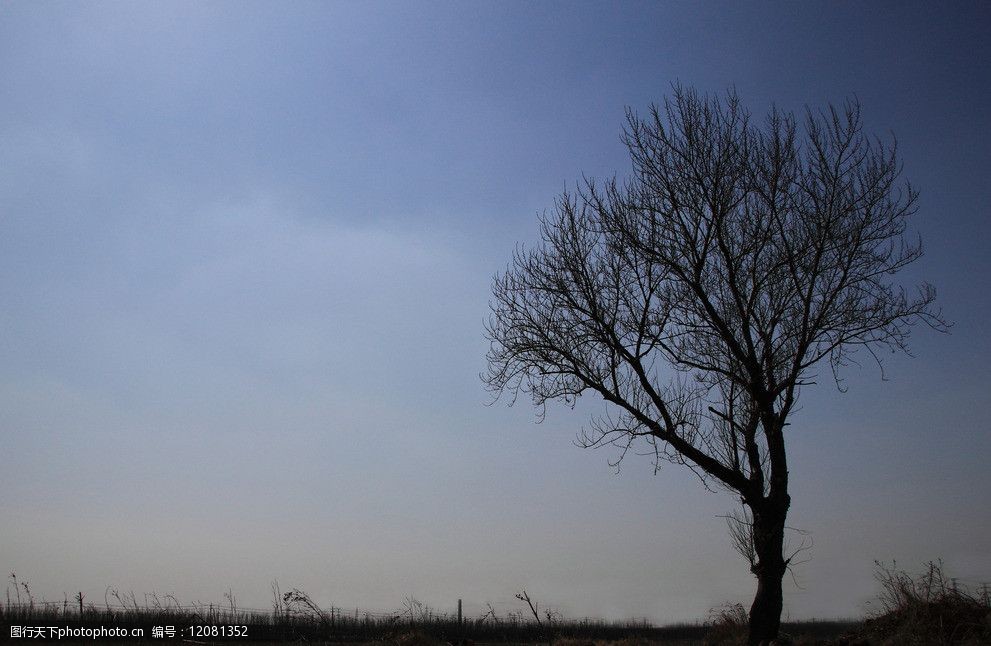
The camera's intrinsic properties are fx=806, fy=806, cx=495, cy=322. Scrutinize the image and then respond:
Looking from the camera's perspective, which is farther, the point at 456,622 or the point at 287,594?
the point at 456,622

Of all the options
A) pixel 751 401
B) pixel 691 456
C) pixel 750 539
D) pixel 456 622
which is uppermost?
pixel 751 401

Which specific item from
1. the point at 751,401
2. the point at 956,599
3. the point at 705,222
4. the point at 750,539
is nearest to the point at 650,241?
the point at 705,222

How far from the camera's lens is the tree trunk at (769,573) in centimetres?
1282

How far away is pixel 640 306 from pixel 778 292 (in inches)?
89.9

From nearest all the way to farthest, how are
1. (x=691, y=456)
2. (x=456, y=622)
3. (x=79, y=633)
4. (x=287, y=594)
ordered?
(x=287, y=594) < (x=79, y=633) < (x=691, y=456) < (x=456, y=622)

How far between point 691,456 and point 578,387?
86.4 inches

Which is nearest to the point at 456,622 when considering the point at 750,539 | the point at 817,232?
the point at 750,539

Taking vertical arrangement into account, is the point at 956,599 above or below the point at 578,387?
below

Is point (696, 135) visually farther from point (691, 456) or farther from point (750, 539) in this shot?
point (750, 539)

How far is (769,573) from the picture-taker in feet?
42.2

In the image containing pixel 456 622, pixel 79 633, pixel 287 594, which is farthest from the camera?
pixel 456 622

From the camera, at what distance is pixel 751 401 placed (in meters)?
13.9

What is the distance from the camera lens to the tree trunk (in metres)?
12.8

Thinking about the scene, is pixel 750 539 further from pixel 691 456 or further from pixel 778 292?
pixel 778 292
